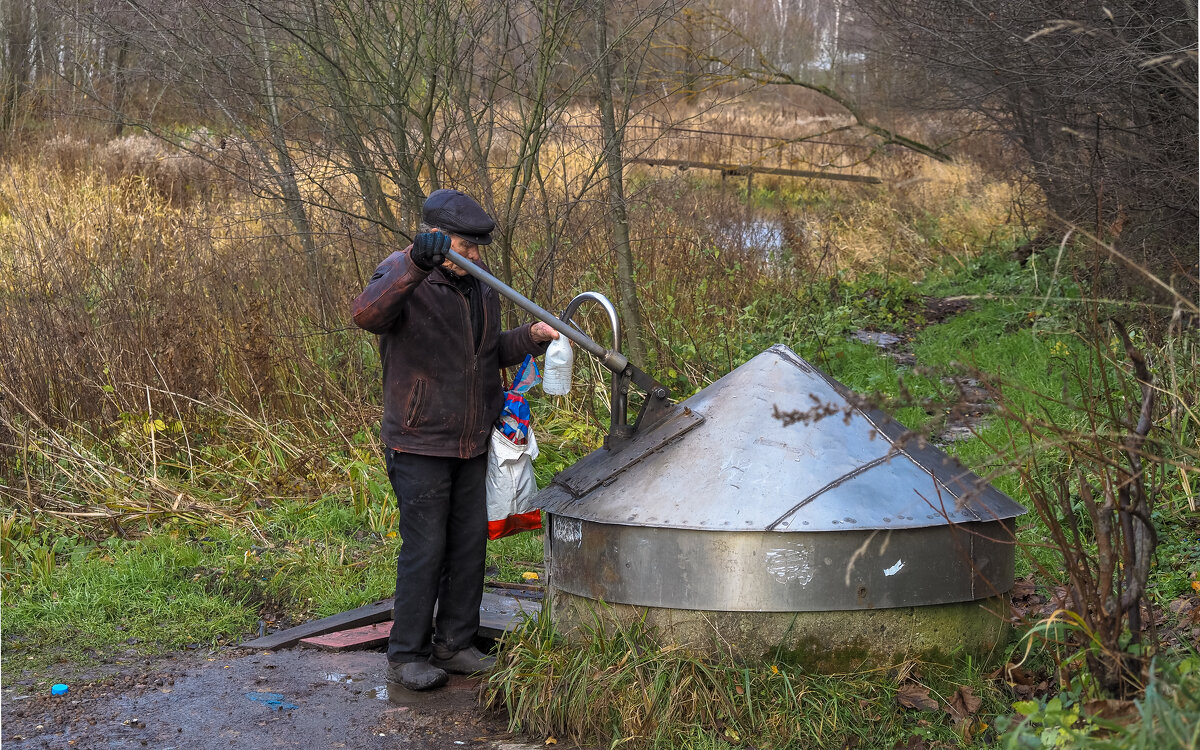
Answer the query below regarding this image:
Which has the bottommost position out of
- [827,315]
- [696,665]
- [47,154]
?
[696,665]

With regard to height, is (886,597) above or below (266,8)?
below

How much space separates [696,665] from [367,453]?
404cm

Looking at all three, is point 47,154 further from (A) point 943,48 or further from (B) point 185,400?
(A) point 943,48

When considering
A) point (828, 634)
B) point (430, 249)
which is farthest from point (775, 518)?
point (430, 249)

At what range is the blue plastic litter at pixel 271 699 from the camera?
454 cm

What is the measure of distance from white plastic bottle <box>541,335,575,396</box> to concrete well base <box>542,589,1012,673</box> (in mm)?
1013

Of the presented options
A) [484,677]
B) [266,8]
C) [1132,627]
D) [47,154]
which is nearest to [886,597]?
[1132,627]

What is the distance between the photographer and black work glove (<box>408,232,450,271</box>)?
4070 mm

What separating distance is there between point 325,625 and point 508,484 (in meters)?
1.43

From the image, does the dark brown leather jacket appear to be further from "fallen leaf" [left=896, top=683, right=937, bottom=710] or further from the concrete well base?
"fallen leaf" [left=896, top=683, right=937, bottom=710]

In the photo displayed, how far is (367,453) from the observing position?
24.4 ft

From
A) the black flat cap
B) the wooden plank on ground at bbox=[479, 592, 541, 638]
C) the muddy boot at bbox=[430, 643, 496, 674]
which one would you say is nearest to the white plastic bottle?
the black flat cap

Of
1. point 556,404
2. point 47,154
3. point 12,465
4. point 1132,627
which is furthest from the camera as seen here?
point 47,154

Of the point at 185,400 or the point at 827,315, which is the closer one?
the point at 185,400
